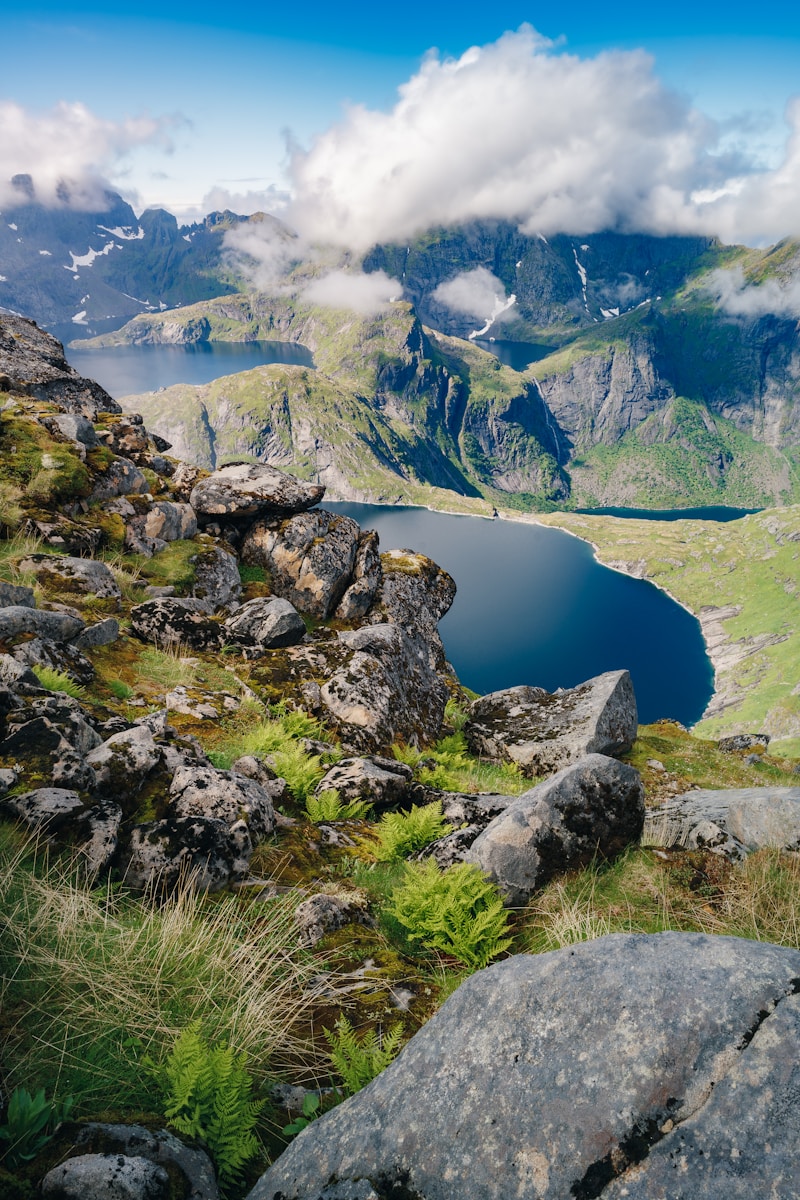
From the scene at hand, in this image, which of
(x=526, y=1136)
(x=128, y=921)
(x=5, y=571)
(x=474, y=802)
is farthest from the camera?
(x=5, y=571)

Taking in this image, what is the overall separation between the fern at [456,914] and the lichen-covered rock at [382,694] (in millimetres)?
8456

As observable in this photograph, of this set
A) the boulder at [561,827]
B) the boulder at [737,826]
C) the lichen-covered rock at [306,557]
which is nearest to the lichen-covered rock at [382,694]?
the lichen-covered rock at [306,557]

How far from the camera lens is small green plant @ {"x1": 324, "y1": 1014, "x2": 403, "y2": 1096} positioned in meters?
4.37

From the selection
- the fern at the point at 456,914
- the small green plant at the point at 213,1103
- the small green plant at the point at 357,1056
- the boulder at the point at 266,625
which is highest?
the small green plant at the point at 213,1103

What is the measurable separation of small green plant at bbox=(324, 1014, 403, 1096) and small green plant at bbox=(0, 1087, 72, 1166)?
75.4 inches

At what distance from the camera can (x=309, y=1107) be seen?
4211 millimetres

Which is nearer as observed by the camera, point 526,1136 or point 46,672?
point 526,1136

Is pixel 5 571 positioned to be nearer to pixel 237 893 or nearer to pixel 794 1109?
pixel 237 893

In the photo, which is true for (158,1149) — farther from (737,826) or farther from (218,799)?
(737,826)

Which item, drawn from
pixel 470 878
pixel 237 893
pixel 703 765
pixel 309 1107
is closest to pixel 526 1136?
pixel 309 1107

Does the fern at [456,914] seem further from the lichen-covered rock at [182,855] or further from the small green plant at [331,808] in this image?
the small green plant at [331,808]

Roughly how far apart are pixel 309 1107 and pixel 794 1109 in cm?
311

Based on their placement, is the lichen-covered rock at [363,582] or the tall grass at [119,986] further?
the lichen-covered rock at [363,582]

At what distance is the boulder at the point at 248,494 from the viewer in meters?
24.2
